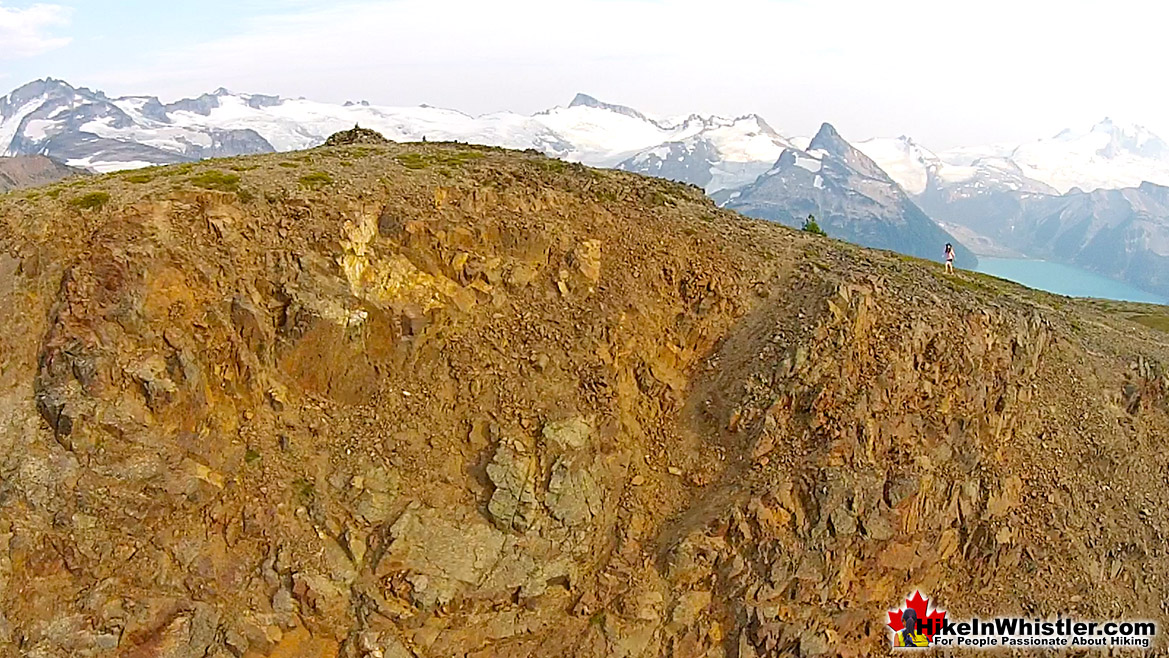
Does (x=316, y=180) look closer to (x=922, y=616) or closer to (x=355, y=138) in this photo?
(x=355, y=138)

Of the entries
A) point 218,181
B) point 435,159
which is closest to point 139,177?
point 218,181

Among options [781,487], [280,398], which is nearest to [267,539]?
[280,398]

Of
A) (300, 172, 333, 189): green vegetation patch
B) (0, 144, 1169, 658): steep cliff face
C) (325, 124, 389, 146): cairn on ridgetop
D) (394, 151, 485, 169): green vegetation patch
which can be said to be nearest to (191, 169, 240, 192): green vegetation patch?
(0, 144, 1169, 658): steep cliff face

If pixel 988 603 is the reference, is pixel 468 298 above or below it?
above

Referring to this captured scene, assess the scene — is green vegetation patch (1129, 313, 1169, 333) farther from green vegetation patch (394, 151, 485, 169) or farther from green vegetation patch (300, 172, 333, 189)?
green vegetation patch (300, 172, 333, 189)

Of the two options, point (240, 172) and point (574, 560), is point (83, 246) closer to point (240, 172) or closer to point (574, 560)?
point (240, 172)

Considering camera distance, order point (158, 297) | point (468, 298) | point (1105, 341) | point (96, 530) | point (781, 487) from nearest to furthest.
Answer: point (96, 530), point (158, 297), point (781, 487), point (468, 298), point (1105, 341)
